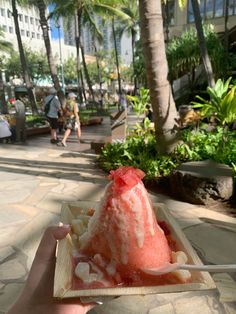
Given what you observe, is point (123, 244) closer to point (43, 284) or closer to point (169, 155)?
point (43, 284)

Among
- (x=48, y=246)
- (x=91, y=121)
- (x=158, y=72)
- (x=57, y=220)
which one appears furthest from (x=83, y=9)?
(x=48, y=246)

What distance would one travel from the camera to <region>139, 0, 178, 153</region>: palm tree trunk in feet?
17.5

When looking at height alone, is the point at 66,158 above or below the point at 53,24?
below

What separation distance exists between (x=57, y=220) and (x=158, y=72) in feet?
9.81

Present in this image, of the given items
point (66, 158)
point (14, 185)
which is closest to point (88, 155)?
point (66, 158)

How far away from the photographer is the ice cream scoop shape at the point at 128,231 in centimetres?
102

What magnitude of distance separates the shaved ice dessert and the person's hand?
123mm

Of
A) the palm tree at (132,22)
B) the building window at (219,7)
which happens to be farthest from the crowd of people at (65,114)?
the building window at (219,7)

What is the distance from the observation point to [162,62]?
218 inches

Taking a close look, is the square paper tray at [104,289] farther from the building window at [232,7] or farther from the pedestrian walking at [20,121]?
the building window at [232,7]

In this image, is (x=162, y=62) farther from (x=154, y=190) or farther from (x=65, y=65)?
(x=65, y=65)

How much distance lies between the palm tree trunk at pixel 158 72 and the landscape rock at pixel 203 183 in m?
0.96

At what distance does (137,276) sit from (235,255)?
2817 millimetres

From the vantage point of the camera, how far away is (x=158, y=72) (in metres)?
5.52
